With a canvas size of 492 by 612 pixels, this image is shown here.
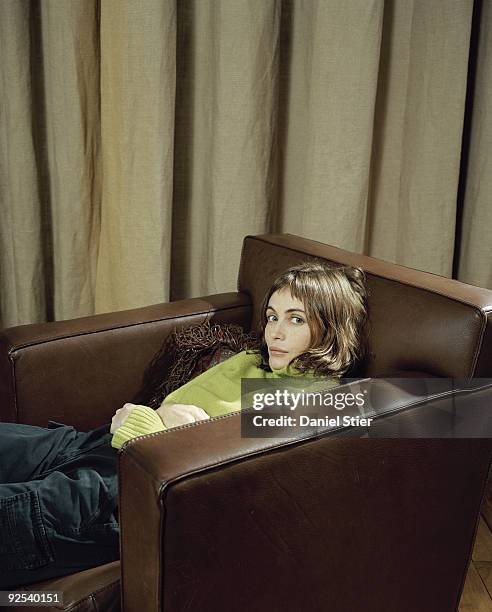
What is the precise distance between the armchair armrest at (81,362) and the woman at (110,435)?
0.07m

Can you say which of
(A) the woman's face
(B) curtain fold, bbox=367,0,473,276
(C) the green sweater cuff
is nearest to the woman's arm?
(C) the green sweater cuff

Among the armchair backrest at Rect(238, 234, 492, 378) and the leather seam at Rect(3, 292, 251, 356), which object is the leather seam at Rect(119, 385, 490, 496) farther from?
the leather seam at Rect(3, 292, 251, 356)

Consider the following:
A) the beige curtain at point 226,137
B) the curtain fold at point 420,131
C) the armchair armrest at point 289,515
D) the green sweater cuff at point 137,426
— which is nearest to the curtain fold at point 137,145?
the beige curtain at point 226,137

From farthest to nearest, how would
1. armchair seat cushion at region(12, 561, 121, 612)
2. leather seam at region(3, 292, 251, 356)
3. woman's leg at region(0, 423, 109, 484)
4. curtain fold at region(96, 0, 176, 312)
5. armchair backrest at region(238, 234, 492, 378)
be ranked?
curtain fold at region(96, 0, 176, 312) → leather seam at region(3, 292, 251, 356) → woman's leg at region(0, 423, 109, 484) → armchair backrest at region(238, 234, 492, 378) → armchair seat cushion at region(12, 561, 121, 612)

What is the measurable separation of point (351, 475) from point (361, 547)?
0.14 metres

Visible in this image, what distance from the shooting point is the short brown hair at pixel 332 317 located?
49.1 inches

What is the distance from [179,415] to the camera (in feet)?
3.94

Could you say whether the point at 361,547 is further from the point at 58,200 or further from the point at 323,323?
the point at 58,200

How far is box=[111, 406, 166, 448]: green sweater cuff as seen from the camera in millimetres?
1165

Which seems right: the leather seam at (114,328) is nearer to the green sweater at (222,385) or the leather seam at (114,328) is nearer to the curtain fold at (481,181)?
the green sweater at (222,385)

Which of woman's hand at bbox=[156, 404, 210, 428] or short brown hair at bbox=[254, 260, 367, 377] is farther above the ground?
short brown hair at bbox=[254, 260, 367, 377]

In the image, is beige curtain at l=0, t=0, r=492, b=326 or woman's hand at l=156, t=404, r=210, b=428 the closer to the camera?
woman's hand at l=156, t=404, r=210, b=428

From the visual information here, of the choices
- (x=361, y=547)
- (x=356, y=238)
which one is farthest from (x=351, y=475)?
(x=356, y=238)

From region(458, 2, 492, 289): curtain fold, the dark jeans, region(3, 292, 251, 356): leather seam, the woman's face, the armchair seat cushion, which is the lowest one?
the armchair seat cushion
